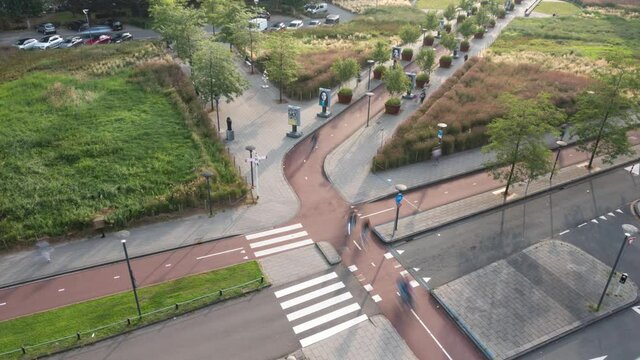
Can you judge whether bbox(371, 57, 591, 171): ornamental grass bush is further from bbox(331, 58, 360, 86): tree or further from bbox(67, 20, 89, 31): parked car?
bbox(67, 20, 89, 31): parked car

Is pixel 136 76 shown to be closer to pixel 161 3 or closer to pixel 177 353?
pixel 161 3

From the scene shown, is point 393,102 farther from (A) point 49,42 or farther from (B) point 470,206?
(A) point 49,42

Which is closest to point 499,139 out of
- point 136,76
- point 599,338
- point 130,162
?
point 599,338

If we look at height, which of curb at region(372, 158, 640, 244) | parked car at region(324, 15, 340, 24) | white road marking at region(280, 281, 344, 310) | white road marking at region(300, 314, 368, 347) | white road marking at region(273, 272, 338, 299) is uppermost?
parked car at region(324, 15, 340, 24)

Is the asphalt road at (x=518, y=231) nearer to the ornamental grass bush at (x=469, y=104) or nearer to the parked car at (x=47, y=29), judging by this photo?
the ornamental grass bush at (x=469, y=104)

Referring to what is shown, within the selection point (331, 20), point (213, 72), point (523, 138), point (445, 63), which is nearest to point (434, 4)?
point (331, 20)

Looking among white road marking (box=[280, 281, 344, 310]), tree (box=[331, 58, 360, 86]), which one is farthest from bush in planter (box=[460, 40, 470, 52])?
white road marking (box=[280, 281, 344, 310])
